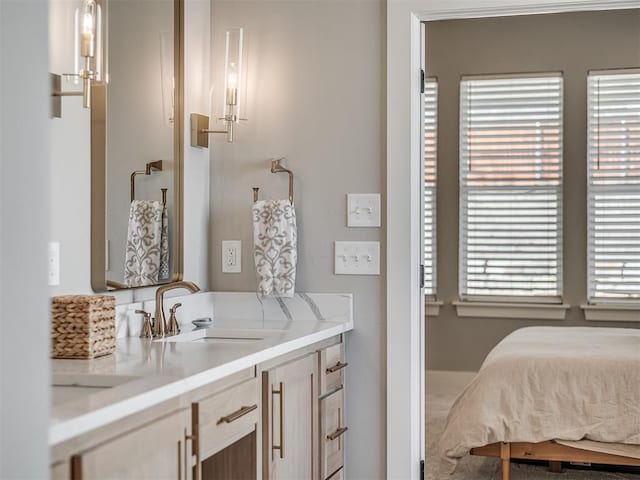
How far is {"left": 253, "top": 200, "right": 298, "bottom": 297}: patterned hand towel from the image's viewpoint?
10.1 ft

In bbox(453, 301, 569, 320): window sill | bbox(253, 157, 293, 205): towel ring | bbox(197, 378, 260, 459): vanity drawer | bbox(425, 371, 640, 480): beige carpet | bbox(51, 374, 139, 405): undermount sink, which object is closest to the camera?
bbox(51, 374, 139, 405): undermount sink

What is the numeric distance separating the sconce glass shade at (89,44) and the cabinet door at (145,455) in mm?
1060

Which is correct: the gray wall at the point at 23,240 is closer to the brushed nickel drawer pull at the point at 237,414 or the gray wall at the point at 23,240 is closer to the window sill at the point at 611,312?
the brushed nickel drawer pull at the point at 237,414

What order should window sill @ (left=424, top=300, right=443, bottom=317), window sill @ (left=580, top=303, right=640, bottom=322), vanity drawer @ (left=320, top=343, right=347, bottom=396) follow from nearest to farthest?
vanity drawer @ (left=320, top=343, right=347, bottom=396) < window sill @ (left=580, top=303, right=640, bottom=322) < window sill @ (left=424, top=300, right=443, bottom=317)

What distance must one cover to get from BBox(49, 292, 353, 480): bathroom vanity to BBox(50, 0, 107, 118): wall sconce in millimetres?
699

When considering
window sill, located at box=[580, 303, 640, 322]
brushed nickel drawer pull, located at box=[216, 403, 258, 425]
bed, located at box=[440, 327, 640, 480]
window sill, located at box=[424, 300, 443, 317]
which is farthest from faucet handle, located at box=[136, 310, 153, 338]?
window sill, located at box=[580, 303, 640, 322]

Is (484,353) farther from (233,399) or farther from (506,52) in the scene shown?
(233,399)

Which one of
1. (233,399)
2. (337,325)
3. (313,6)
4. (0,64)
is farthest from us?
(313,6)

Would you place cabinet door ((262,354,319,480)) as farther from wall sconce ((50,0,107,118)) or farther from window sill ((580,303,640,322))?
window sill ((580,303,640,322))

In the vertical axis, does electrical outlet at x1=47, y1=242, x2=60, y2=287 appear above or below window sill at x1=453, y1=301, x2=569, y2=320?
above

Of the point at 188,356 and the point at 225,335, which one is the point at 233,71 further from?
the point at 188,356

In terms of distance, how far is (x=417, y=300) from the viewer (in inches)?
122

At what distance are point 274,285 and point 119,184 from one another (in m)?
0.77

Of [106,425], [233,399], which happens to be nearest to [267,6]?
[233,399]
